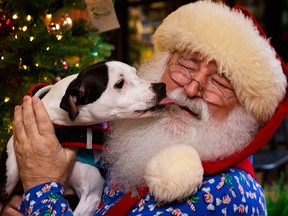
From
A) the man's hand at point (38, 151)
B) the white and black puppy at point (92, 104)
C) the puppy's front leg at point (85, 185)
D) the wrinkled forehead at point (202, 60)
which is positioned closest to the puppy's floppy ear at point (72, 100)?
the white and black puppy at point (92, 104)

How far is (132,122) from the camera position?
160 cm

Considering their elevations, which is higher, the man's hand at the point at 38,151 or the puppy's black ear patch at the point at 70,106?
the puppy's black ear patch at the point at 70,106

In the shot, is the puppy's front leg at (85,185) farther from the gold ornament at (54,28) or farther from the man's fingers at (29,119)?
the gold ornament at (54,28)

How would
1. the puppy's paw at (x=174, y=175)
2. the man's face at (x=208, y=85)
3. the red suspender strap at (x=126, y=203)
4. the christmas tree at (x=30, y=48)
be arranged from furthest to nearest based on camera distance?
the christmas tree at (x=30, y=48), the man's face at (x=208, y=85), the red suspender strap at (x=126, y=203), the puppy's paw at (x=174, y=175)

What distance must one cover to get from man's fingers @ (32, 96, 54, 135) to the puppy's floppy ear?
0.31ft

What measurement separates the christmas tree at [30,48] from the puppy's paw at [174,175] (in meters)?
0.77

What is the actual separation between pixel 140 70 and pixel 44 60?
411 millimetres

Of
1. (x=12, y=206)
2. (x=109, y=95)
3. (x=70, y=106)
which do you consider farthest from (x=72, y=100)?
(x=12, y=206)

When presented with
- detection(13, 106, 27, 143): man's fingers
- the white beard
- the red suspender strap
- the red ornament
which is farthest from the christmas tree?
the red suspender strap

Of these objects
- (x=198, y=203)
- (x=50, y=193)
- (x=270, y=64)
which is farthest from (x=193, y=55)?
(x=50, y=193)

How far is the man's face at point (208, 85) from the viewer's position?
1.49 meters

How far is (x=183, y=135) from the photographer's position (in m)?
1.50

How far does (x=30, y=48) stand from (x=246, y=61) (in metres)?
0.90

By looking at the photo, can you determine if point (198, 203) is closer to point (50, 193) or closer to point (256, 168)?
point (50, 193)
